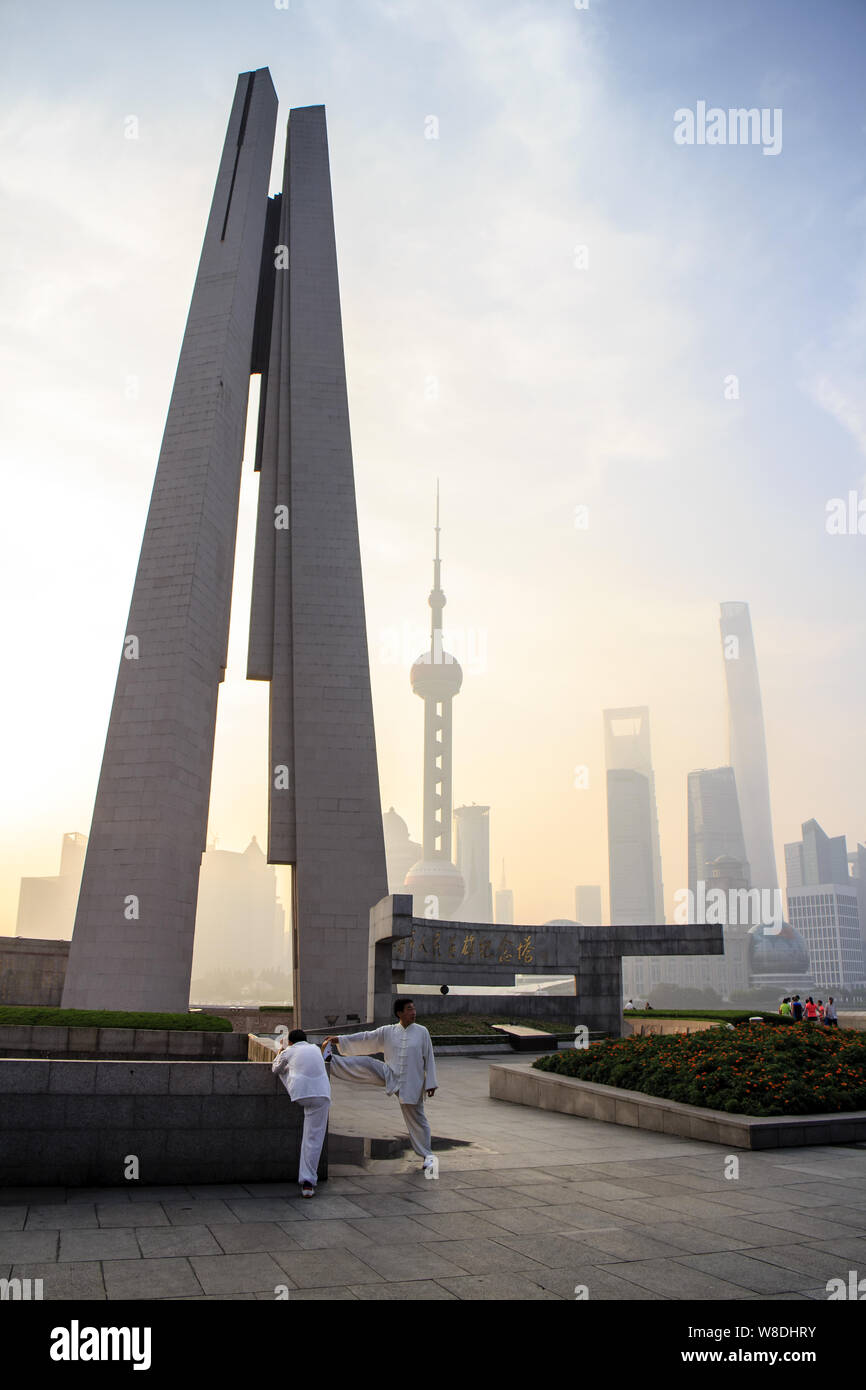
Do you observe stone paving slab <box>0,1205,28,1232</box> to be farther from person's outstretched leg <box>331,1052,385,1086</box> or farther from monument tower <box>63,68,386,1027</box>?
monument tower <box>63,68,386,1027</box>

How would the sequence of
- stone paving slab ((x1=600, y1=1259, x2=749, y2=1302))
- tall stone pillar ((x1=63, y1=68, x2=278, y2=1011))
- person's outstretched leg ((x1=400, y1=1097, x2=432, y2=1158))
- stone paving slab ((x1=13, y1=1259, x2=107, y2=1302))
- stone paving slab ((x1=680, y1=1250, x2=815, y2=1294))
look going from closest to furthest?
stone paving slab ((x1=13, y1=1259, x2=107, y2=1302))
stone paving slab ((x1=600, y1=1259, x2=749, y2=1302))
stone paving slab ((x1=680, y1=1250, x2=815, y2=1294))
person's outstretched leg ((x1=400, y1=1097, x2=432, y2=1158))
tall stone pillar ((x1=63, y1=68, x2=278, y2=1011))

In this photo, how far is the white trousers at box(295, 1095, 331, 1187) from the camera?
25.3ft

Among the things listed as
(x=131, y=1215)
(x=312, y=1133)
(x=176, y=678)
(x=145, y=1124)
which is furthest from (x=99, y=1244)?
(x=176, y=678)

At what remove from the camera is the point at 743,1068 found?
11.6 metres

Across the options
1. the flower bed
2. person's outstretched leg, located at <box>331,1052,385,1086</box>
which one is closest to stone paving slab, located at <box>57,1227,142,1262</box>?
Result: person's outstretched leg, located at <box>331,1052,385,1086</box>

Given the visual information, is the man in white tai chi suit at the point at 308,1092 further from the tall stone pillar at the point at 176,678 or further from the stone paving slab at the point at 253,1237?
the tall stone pillar at the point at 176,678

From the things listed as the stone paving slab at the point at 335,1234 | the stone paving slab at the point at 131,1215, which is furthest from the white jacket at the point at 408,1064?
the stone paving slab at the point at 131,1215

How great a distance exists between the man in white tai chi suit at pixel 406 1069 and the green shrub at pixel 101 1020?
6.75 m

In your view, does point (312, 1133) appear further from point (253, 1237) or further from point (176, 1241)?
point (176, 1241)

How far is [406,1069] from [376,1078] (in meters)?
0.31

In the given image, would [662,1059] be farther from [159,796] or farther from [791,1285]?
[159,796]

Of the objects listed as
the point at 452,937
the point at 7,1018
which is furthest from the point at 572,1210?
the point at 452,937
